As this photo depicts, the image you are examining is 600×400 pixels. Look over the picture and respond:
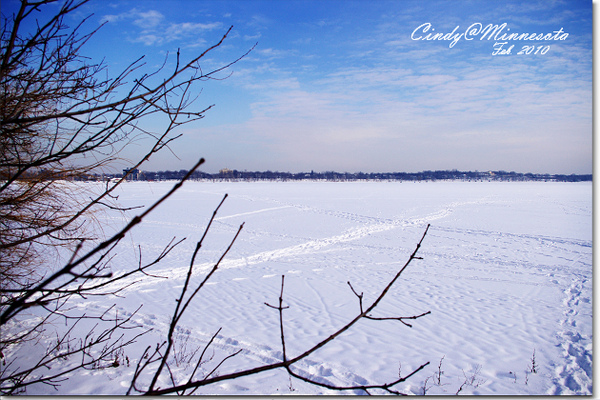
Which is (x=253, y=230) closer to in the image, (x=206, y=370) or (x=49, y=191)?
(x=206, y=370)

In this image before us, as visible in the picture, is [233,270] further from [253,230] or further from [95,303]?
[253,230]

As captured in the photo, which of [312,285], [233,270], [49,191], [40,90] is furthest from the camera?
[233,270]

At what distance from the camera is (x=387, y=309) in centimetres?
648

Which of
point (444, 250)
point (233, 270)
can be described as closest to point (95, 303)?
point (233, 270)

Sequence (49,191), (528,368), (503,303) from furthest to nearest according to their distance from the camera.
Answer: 1. (503,303)
2. (528,368)
3. (49,191)

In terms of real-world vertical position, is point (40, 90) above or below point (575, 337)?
above

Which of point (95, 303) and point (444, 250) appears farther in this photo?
point (444, 250)

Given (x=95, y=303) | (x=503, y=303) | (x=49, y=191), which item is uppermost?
(x=49, y=191)

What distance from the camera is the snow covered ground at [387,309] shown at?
4.09m

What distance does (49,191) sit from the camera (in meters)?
2.53

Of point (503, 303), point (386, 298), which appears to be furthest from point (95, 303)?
point (503, 303)

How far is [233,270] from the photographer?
9.21 metres

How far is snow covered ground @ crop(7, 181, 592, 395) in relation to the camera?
4090mm

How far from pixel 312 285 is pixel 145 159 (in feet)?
23.4
